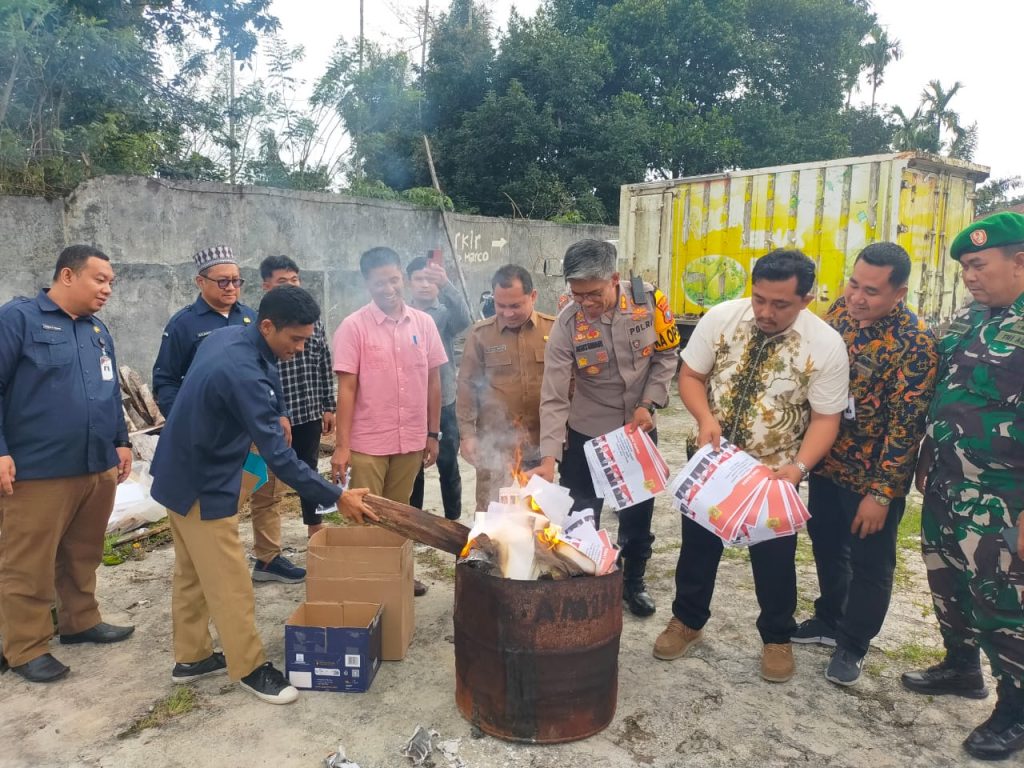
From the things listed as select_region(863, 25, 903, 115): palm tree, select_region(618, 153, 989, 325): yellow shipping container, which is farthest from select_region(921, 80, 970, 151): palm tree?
select_region(618, 153, 989, 325): yellow shipping container

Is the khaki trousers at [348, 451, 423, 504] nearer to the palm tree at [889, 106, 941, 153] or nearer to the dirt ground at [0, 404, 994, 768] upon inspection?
the dirt ground at [0, 404, 994, 768]

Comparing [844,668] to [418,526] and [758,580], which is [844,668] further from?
[418,526]

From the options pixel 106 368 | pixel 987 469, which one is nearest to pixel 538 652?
pixel 987 469

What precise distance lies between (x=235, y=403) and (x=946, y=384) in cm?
302

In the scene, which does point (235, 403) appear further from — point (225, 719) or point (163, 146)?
point (163, 146)

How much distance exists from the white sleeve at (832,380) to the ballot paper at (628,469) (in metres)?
0.83

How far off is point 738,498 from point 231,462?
2.24 m

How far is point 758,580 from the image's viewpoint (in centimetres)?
341

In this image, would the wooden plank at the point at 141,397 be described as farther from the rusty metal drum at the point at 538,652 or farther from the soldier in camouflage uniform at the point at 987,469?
the soldier in camouflage uniform at the point at 987,469

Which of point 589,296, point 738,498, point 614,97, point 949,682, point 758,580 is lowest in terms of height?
point 949,682

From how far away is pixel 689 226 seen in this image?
35.8 ft

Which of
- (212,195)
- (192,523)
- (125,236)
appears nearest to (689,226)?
(212,195)

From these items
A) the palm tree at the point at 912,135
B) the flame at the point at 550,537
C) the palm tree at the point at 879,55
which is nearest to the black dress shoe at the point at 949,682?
the flame at the point at 550,537

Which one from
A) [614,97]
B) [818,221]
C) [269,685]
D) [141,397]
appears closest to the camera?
[269,685]
